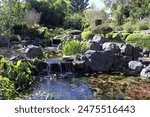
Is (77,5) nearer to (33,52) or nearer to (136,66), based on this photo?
(33,52)

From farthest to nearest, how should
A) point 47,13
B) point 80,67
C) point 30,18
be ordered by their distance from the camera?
point 47,13
point 30,18
point 80,67

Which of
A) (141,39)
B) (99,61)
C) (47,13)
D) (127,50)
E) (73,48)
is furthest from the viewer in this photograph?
(47,13)

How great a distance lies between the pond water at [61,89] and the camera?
938 centimetres

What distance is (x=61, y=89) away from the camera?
1046cm

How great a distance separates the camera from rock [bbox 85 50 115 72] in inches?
547

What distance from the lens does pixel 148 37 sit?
63.4ft

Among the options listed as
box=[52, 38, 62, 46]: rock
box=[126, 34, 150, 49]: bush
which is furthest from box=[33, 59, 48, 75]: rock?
box=[52, 38, 62, 46]: rock

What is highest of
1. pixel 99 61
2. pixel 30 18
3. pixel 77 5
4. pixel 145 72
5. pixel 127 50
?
pixel 77 5

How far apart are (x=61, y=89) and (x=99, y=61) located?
13.1 ft

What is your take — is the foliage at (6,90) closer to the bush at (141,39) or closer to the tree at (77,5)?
the bush at (141,39)

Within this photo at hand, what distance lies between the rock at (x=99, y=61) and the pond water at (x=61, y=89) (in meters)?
1.71

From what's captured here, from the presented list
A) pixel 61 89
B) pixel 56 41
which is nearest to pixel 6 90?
pixel 61 89

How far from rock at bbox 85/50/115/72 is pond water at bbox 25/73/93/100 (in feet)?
5.62

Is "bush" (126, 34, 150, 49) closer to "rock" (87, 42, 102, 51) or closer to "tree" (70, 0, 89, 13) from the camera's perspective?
"rock" (87, 42, 102, 51)
